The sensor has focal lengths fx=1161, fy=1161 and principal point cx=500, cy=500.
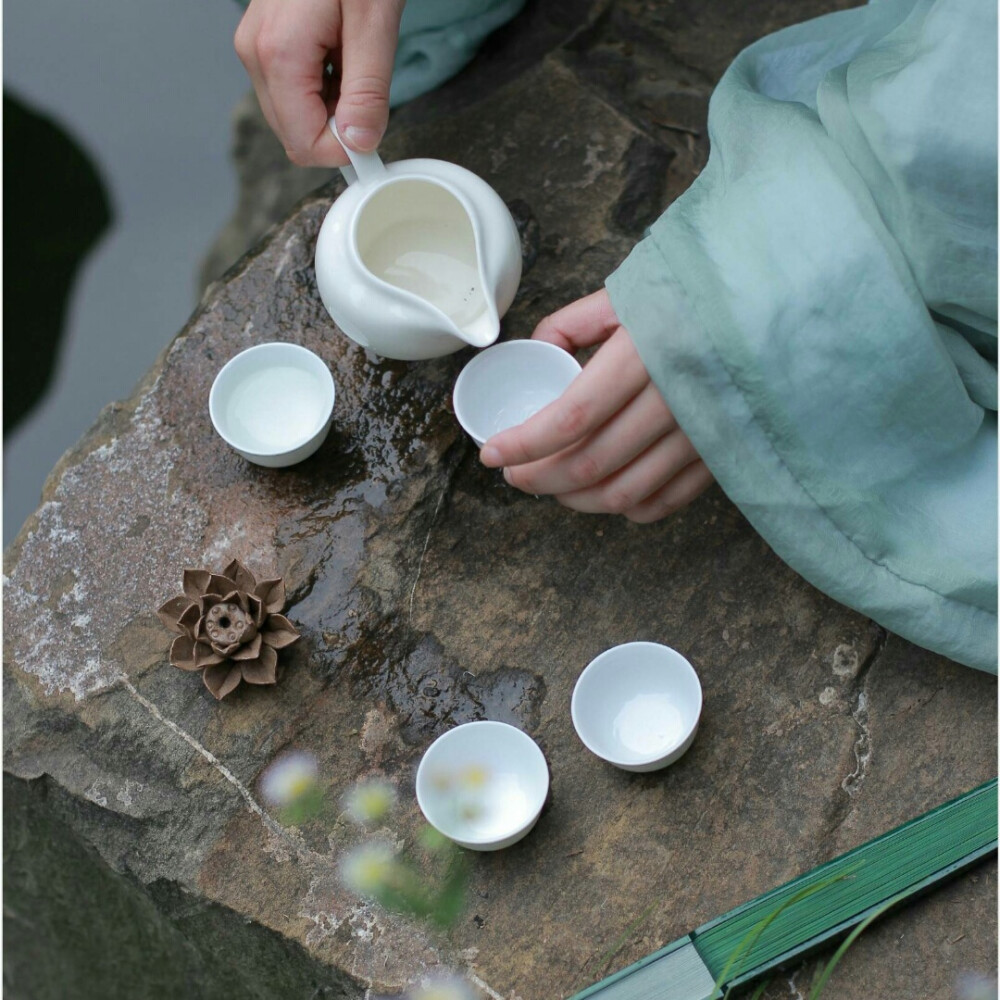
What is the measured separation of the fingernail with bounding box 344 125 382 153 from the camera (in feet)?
5.99

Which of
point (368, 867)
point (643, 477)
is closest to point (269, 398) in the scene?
point (643, 477)

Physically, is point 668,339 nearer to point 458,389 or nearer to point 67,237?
point 458,389

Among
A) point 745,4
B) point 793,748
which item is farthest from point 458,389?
point 745,4

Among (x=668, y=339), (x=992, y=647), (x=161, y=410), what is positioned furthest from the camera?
(x=161, y=410)

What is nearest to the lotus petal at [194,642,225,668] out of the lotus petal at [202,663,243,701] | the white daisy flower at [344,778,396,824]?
the lotus petal at [202,663,243,701]

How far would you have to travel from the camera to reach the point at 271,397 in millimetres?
2064

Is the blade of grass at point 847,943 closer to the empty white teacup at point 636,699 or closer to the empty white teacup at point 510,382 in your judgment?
the empty white teacup at point 636,699

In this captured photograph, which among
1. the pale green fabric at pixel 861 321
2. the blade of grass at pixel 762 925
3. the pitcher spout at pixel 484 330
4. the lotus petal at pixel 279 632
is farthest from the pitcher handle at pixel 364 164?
the blade of grass at pixel 762 925

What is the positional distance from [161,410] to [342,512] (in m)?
0.42

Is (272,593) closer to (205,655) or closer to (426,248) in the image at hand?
(205,655)

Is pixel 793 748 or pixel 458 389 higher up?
pixel 458 389

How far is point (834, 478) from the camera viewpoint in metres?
1.68

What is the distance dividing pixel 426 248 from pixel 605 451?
52cm

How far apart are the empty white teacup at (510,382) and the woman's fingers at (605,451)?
15cm
